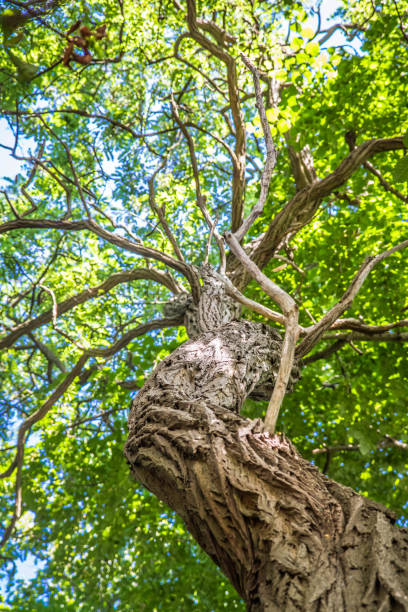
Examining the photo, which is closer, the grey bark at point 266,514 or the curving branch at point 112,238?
the grey bark at point 266,514

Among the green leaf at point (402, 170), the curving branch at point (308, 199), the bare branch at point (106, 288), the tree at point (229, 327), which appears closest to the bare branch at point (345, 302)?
the tree at point (229, 327)

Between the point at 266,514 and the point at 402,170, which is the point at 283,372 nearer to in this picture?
the point at 266,514

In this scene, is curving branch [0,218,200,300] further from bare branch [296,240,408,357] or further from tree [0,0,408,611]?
bare branch [296,240,408,357]

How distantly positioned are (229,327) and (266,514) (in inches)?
77.2

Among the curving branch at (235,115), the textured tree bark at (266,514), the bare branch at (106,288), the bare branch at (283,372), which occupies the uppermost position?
the curving branch at (235,115)

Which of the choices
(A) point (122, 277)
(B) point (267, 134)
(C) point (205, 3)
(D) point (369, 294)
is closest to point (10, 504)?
(A) point (122, 277)

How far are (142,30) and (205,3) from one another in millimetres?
1032

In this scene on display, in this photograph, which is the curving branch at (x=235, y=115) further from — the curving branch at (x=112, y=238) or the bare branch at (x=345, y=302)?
the bare branch at (x=345, y=302)

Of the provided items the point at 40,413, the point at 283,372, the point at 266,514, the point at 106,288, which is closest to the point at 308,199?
the point at 106,288

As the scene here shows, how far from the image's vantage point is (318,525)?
156 cm

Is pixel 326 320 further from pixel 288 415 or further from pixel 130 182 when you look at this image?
pixel 130 182

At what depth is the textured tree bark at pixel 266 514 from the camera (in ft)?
4.41

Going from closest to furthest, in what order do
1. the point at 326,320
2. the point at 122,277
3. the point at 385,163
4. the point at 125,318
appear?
the point at 326,320, the point at 122,277, the point at 385,163, the point at 125,318

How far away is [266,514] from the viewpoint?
1.55 m
